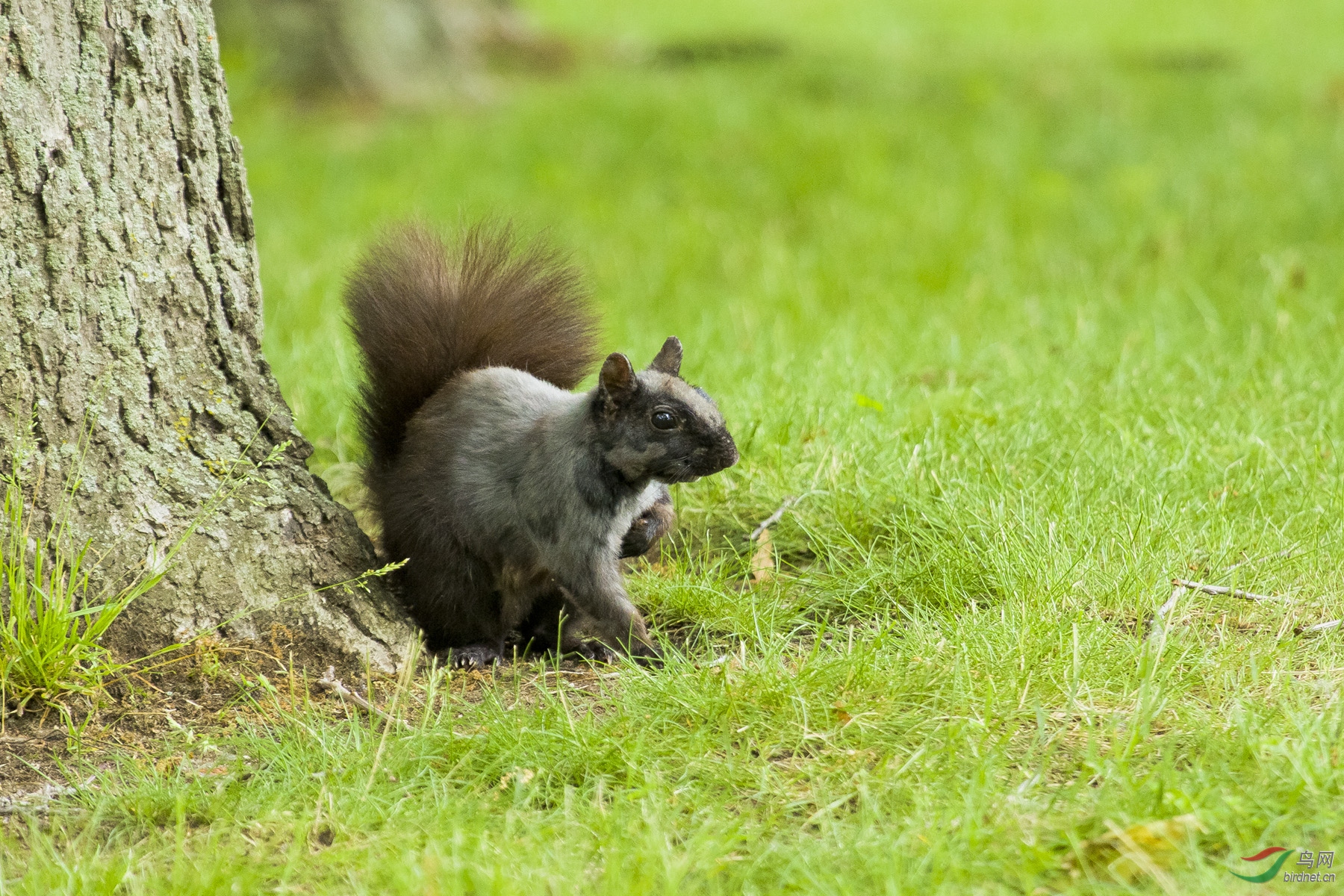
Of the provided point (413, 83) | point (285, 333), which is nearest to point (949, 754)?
point (285, 333)

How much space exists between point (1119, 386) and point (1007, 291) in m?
1.52

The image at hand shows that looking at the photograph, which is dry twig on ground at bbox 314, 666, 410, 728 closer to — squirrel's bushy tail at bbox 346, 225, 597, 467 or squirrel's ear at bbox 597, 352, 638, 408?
squirrel's bushy tail at bbox 346, 225, 597, 467

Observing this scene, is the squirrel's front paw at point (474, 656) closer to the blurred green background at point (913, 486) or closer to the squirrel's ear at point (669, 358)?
the blurred green background at point (913, 486)

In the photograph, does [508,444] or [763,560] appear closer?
[508,444]

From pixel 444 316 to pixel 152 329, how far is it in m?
0.68

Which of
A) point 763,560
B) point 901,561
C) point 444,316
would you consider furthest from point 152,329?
point 901,561

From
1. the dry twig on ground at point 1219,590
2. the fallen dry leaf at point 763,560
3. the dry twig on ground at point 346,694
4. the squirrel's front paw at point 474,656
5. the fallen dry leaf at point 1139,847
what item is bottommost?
the squirrel's front paw at point 474,656

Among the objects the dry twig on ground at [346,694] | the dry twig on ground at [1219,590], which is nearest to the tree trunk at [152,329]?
the dry twig on ground at [346,694]

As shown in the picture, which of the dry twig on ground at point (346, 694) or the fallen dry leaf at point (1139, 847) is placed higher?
the fallen dry leaf at point (1139, 847)

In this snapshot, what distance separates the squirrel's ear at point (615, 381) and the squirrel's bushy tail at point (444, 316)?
18.9 inches

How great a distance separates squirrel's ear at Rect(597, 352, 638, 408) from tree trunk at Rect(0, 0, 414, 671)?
2.09 ft

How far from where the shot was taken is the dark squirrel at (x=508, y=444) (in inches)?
105

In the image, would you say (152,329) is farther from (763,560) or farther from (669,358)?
(763,560)

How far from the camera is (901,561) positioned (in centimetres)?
278
